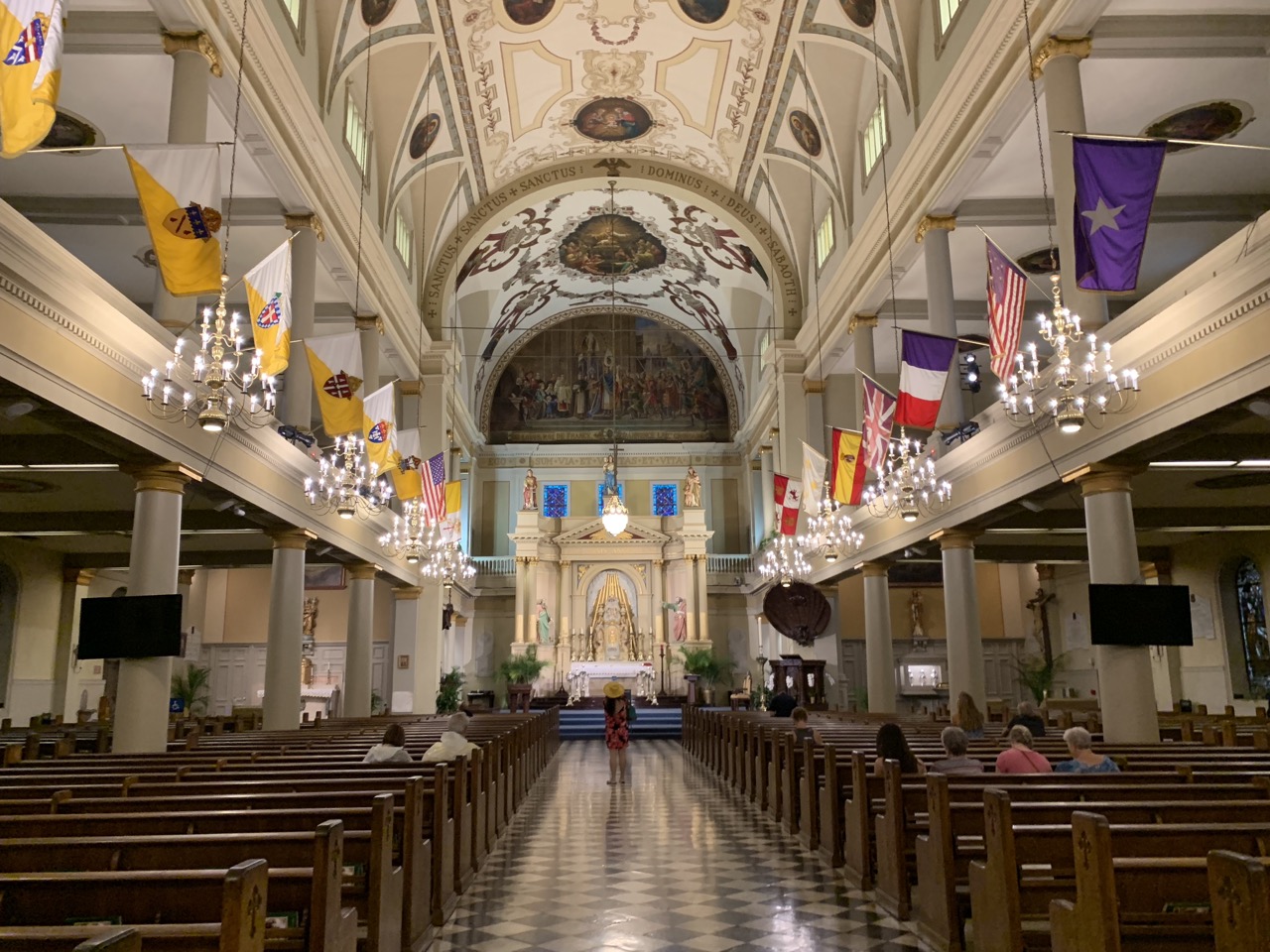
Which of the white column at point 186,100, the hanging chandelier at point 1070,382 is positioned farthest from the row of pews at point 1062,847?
the white column at point 186,100

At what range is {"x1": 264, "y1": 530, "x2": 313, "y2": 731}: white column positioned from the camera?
14.9 metres

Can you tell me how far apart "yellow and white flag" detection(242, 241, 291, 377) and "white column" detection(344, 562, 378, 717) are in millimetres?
10179

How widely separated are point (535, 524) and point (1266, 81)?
24044mm

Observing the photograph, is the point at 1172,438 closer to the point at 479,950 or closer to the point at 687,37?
the point at 479,950

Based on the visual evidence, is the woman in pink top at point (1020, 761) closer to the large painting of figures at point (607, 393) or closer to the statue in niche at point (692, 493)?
the statue in niche at point (692, 493)

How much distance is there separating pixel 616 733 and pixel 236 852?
11.0 metres

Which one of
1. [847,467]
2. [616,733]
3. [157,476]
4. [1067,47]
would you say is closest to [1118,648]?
[847,467]

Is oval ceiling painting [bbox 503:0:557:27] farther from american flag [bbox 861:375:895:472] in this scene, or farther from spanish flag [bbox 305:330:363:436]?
american flag [bbox 861:375:895:472]

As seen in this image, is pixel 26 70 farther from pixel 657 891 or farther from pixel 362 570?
pixel 362 570

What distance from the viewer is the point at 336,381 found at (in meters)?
12.8

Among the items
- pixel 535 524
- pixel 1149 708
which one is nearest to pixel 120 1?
pixel 1149 708

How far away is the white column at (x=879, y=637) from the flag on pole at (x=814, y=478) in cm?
189

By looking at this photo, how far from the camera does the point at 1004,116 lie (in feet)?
43.0

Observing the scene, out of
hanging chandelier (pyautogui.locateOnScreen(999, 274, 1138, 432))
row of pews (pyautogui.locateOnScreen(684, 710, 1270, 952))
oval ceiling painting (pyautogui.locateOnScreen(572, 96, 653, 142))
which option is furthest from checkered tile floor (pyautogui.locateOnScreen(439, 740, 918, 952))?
oval ceiling painting (pyautogui.locateOnScreen(572, 96, 653, 142))
